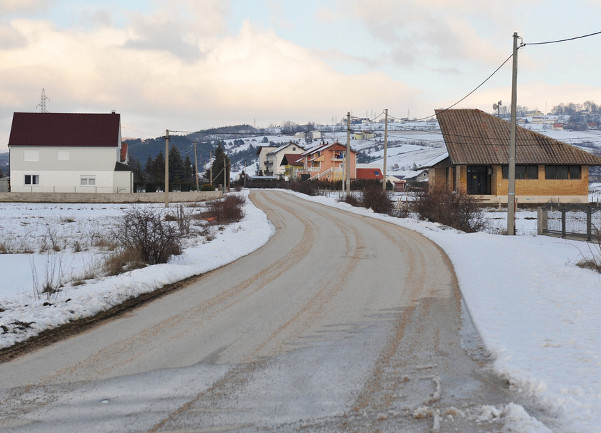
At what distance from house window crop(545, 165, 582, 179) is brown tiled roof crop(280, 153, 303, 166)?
281 ft

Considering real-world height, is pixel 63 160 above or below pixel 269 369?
above

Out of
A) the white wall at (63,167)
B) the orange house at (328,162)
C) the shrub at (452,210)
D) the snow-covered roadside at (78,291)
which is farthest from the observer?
the orange house at (328,162)

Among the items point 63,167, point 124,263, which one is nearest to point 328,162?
point 63,167

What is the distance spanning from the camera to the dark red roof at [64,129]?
6322 centimetres

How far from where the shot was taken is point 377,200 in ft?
119

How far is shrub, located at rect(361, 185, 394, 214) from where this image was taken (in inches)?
1396

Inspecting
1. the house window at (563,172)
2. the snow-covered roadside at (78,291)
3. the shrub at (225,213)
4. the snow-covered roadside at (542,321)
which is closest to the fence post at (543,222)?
the snow-covered roadside at (542,321)

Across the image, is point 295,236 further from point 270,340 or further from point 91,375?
point 91,375

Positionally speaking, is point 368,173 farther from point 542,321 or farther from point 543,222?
point 542,321

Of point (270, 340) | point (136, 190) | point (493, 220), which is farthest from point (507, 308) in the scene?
point (136, 190)

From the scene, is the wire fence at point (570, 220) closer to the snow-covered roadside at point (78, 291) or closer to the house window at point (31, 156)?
the snow-covered roadside at point (78, 291)

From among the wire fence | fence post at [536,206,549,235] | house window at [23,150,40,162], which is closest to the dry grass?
the wire fence

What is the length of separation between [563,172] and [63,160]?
52171 millimetres

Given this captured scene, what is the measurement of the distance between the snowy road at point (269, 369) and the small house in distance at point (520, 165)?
130 ft
